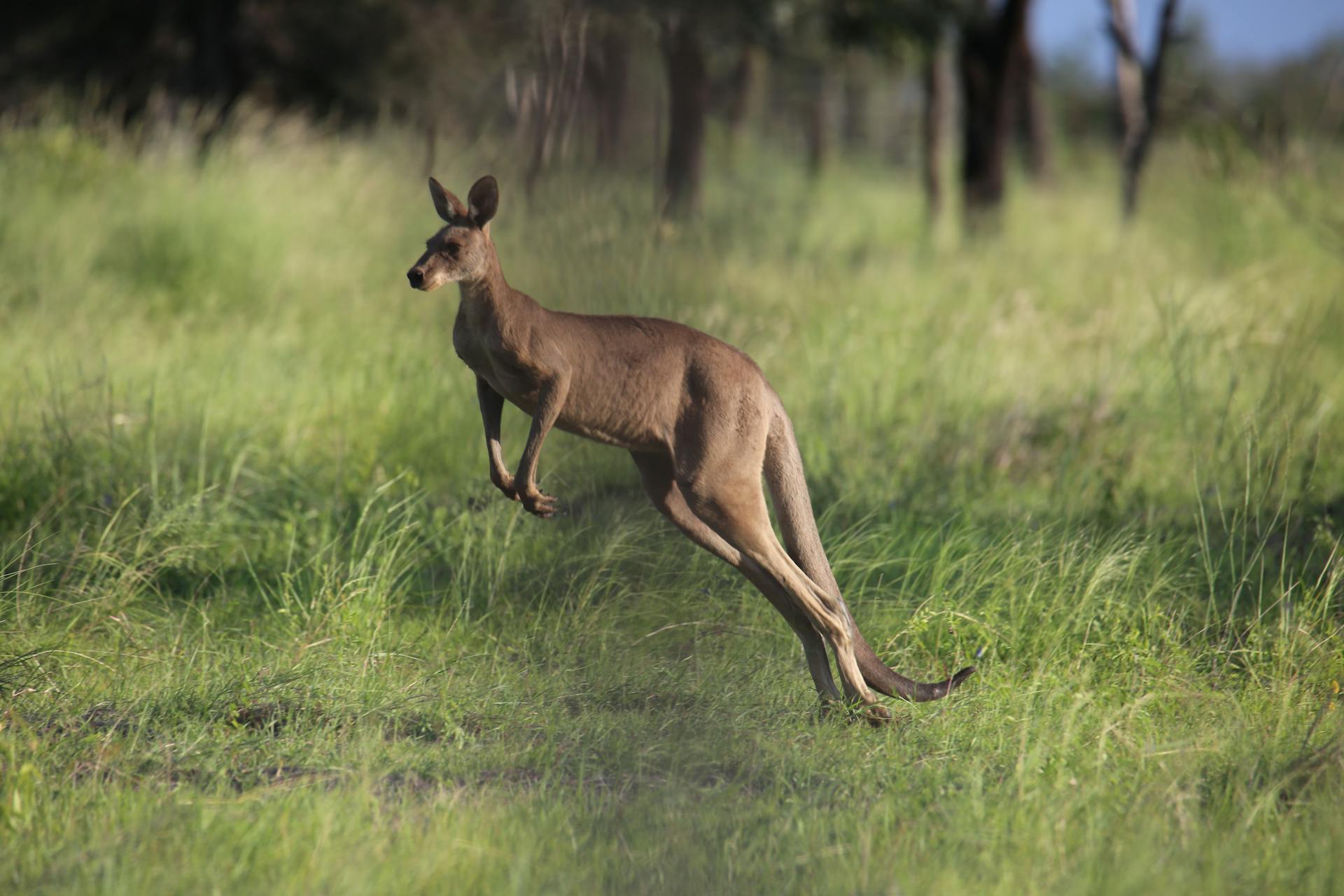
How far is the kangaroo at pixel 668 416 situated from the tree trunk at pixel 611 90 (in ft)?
4.07

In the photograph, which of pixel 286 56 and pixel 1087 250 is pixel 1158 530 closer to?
pixel 1087 250

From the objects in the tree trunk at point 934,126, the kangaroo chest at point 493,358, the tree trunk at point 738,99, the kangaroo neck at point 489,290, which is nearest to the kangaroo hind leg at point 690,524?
the kangaroo chest at point 493,358

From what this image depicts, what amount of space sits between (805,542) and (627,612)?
2.87 feet

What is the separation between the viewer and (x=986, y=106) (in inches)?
494

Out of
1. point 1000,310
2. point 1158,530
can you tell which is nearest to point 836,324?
point 1000,310

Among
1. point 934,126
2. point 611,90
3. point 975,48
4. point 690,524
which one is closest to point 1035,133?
point 934,126

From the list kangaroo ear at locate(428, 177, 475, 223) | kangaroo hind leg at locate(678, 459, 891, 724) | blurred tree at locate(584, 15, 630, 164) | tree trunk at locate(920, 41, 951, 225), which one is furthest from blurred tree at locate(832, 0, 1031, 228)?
kangaroo ear at locate(428, 177, 475, 223)

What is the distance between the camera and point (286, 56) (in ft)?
55.8

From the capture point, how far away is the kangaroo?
275cm

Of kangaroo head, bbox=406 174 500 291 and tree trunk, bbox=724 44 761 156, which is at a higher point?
tree trunk, bbox=724 44 761 156

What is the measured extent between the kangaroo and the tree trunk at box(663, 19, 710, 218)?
1551 millimetres

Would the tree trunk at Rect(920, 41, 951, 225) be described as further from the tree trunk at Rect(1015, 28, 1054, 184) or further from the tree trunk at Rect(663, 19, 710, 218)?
the tree trunk at Rect(663, 19, 710, 218)

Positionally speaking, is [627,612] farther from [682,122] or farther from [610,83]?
[682,122]

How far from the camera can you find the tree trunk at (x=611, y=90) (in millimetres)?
4047
